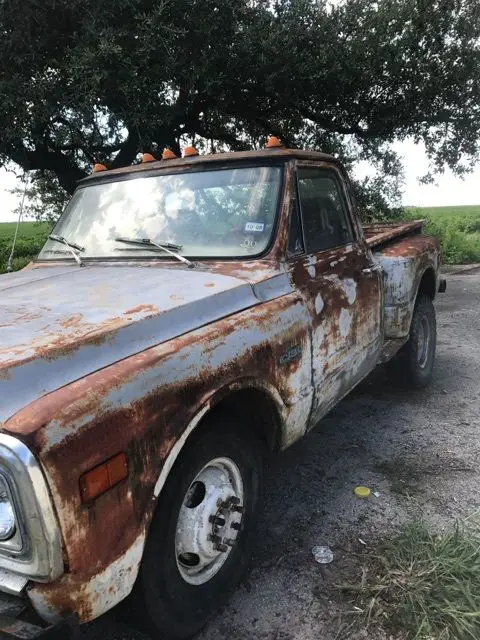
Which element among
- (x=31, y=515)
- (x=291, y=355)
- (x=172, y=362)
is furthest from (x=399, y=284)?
(x=31, y=515)

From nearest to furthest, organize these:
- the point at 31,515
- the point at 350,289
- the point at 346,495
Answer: the point at 31,515, the point at 346,495, the point at 350,289

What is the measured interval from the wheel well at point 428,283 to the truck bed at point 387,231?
0.41 meters

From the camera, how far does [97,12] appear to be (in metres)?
7.27

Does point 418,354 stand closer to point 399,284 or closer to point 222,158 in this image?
point 399,284

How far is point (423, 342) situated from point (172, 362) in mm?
3390

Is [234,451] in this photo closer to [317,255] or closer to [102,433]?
[102,433]

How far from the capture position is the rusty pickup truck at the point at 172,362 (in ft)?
4.91

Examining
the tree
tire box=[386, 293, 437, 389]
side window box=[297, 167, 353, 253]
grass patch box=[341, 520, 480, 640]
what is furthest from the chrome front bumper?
the tree

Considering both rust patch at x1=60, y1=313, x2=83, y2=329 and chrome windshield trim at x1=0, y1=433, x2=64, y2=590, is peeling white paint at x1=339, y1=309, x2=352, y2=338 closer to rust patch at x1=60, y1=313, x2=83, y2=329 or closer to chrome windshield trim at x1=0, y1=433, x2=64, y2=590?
rust patch at x1=60, y1=313, x2=83, y2=329

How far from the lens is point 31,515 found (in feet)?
4.64

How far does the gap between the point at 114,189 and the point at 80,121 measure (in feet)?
18.4

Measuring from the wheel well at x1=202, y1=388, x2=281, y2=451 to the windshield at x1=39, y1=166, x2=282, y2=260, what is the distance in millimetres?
789

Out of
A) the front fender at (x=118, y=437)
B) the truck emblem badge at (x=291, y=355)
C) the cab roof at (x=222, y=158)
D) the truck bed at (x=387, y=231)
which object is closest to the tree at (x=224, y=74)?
the truck bed at (x=387, y=231)

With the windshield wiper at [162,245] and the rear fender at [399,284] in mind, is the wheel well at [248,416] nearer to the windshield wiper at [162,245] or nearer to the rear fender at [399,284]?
the windshield wiper at [162,245]
